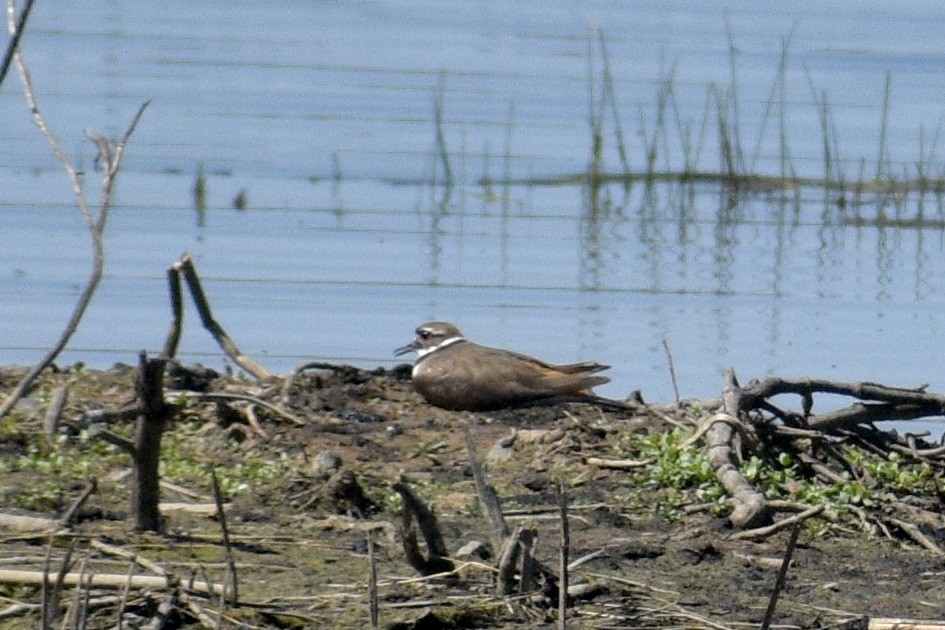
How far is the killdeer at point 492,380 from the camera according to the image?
9219 millimetres

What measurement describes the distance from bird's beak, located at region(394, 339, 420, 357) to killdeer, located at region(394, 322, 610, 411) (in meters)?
0.88

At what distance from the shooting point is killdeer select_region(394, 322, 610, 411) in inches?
363

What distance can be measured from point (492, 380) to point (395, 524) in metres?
2.66

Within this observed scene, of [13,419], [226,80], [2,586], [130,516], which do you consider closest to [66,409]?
[13,419]

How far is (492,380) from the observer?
9422 mm

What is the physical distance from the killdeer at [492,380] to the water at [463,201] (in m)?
1.18

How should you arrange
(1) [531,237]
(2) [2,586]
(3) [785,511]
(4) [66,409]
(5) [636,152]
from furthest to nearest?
(5) [636,152]
(1) [531,237]
(4) [66,409]
(3) [785,511]
(2) [2,586]

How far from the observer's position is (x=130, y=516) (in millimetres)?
6484

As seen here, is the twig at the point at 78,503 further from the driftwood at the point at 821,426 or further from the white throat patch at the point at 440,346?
the white throat patch at the point at 440,346

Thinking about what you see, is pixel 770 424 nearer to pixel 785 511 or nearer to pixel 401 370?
pixel 785 511

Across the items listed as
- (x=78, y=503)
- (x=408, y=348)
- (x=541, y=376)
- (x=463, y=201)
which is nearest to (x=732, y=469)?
(x=541, y=376)

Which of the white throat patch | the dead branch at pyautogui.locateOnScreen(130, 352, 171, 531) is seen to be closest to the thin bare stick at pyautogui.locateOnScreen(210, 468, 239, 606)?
the dead branch at pyautogui.locateOnScreen(130, 352, 171, 531)

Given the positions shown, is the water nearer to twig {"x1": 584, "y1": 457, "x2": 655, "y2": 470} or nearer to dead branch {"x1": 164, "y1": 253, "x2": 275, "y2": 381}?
dead branch {"x1": 164, "y1": 253, "x2": 275, "y2": 381}

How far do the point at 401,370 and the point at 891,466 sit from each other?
288 centimetres
